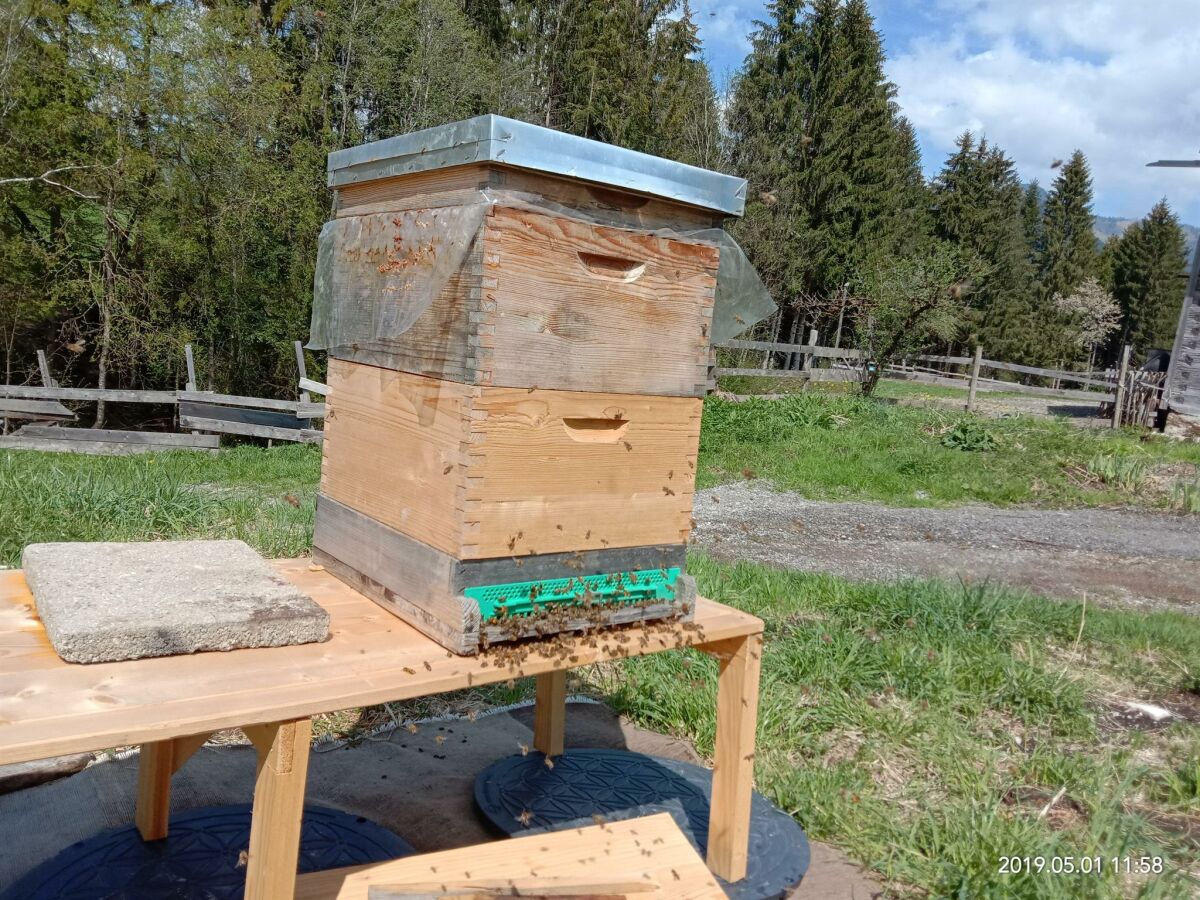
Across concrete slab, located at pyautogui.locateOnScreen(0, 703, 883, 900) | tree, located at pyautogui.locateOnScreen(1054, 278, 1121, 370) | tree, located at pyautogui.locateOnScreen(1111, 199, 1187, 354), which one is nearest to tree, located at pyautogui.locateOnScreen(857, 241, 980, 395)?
concrete slab, located at pyautogui.locateOnScreen(0, 703, 883, 900)

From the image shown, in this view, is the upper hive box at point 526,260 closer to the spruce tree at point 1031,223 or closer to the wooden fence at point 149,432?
the wooden fence at point 149,432

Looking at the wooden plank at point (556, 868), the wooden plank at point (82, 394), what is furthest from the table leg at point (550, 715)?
the wooden plank at point (82, 394)

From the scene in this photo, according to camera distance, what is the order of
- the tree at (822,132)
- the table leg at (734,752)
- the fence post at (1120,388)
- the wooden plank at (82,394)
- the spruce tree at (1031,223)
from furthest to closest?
the spruce tree at (1031,223) → the tree at (822,132) → the fence post at (1120,388) → the wooden plank at (82,394) → the table leg at (734,752)

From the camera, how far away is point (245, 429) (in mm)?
13734

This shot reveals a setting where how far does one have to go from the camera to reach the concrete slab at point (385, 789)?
283 cm

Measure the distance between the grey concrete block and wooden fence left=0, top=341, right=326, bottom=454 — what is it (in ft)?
38.0

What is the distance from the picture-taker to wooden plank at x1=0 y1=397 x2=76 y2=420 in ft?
44.3

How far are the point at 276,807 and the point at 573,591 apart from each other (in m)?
0.72

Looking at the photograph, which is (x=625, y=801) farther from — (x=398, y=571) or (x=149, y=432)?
(x=149, y=432)

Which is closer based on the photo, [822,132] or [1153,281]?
[822,132]

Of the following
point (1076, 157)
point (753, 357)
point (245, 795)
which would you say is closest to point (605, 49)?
point (753, 357)

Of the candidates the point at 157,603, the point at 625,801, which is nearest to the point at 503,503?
the point at 157,603

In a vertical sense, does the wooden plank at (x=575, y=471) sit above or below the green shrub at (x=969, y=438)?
above

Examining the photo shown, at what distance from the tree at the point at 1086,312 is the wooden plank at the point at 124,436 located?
38855mm
